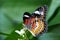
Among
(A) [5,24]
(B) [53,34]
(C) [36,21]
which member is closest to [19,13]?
(A) [5,24]

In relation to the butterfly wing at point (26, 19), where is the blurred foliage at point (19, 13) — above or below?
below

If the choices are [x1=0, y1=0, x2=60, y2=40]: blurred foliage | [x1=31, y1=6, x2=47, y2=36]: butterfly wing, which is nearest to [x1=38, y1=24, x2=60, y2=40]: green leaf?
[x1=0, y1=0, x2=60, y2=40]: blurred foliage

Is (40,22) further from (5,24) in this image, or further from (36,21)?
(5,24)

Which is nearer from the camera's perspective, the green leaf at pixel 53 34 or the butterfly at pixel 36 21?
the butterfly at pixel 36 21

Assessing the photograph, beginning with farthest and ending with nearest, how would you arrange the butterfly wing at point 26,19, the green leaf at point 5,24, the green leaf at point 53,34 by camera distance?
the green leaf at point 5,24 < the green leaf at point 53,34 < the butterfly wing at point 26,19

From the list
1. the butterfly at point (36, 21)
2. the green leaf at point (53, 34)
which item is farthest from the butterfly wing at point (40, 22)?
the green leaf at point (53, 34)

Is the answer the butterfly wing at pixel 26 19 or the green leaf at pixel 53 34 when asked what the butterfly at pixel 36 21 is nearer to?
the butterfly wing at pixel 26 19

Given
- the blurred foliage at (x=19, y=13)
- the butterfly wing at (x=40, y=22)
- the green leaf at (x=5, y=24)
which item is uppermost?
the butterfly wing at (x=40, y=22)

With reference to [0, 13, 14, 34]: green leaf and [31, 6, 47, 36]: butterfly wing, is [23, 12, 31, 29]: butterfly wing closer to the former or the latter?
[31, 6, 47, 36]: butterfly wing
